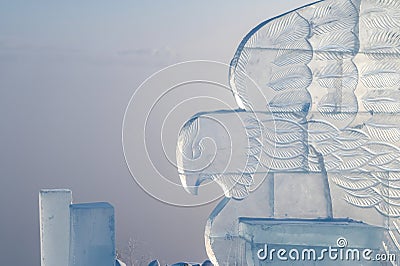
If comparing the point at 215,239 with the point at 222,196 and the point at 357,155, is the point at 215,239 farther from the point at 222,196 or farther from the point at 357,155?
the point at 357,155

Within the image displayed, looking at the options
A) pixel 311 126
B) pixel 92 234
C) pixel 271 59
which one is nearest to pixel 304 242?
pixel 311 126

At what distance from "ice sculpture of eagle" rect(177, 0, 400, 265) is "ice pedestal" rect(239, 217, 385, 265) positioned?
4.9 inches

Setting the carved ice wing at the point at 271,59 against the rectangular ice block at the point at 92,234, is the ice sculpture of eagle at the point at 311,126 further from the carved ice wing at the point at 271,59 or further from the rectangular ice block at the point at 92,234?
the rectangular ice block at the point at 92,234

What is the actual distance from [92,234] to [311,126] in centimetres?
180

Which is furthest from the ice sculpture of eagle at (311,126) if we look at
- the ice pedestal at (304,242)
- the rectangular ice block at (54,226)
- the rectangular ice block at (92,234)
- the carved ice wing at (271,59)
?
the rectangular ice block at (54,226)

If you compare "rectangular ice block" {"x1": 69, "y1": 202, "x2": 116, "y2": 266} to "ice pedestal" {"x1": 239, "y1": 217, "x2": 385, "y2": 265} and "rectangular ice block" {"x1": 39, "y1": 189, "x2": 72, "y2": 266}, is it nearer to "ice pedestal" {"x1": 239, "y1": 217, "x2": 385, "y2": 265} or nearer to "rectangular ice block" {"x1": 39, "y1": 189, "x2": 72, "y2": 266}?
"rectangular ice block" {"x1": 39, "y1": 189, "x2": 72, "y2": 266}

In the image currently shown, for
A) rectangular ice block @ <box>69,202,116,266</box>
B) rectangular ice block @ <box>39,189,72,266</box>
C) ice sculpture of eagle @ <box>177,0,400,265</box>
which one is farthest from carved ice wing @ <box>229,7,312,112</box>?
rectangular ice block @ <box>39,189,72,266</box>

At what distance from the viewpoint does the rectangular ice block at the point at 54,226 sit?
6078mm

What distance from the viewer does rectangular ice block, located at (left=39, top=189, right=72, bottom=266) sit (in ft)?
19.9

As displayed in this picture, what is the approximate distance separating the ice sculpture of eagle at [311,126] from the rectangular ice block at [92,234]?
2.22 ft

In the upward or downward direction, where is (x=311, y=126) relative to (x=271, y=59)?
downward

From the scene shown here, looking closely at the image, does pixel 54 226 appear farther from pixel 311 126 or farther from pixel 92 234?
pixel 311 126

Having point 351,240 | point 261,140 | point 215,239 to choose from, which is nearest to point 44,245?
point 215,239

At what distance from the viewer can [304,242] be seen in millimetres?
6129
